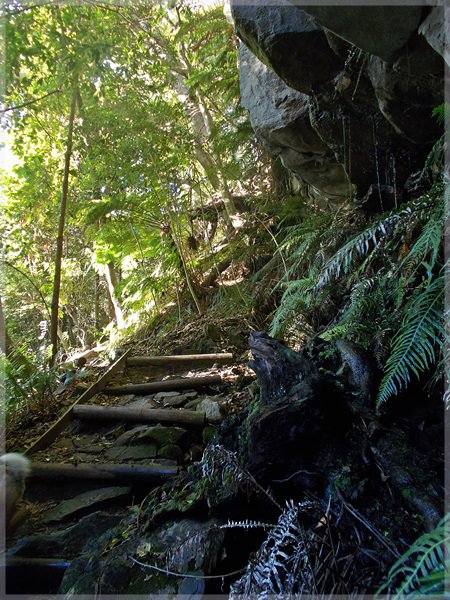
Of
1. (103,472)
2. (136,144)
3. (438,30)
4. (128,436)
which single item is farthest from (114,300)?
(438,30)

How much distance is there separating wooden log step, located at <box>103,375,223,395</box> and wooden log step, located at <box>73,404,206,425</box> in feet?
1.73

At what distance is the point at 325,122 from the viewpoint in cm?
317

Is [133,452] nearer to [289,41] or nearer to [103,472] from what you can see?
[103,472]

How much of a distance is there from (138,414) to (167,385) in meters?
0.72

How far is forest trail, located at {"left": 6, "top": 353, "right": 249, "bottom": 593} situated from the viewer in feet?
8.25

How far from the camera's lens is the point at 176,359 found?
511cm

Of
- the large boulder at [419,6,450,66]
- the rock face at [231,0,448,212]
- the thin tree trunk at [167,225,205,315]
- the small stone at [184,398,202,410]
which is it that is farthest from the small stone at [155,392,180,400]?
the large boulder at [419,6,450,66]

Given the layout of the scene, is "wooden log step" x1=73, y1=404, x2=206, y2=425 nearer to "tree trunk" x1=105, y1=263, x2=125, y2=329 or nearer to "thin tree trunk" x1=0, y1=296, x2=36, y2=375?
"thin tree trunk" x1=0, y1=296, x2=36, y2=375

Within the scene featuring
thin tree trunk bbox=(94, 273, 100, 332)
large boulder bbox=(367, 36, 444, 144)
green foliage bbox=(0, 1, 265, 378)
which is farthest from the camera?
thin tree trunk bbox=(94, 273, 100, 332)

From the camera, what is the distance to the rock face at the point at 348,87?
6.27 feet

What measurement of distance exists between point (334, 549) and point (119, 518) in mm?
1550

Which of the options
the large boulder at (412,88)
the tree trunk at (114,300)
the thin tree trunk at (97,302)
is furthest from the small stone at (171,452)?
the thin tree trunk at (97,302)

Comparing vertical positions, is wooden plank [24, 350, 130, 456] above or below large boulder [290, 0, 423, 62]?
below

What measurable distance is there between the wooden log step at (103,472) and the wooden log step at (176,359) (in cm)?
211
